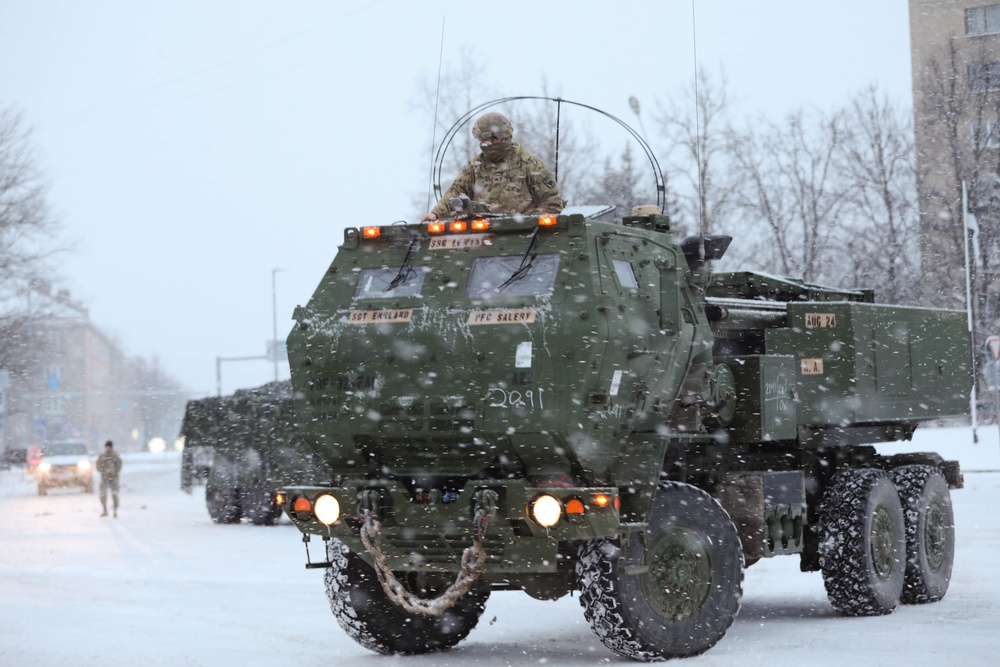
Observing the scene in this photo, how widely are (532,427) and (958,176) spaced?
140 feet

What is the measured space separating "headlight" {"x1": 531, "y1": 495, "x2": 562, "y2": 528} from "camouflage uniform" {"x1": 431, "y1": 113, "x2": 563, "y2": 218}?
9.35 feet

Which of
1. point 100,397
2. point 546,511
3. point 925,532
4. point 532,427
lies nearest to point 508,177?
point 532,427

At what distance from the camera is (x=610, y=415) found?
10203 millimetres

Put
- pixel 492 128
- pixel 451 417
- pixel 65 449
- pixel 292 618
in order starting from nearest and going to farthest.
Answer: pixel 451 417, pixel 492 128, pixel 292 618, pixel 65 449

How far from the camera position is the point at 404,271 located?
11.0m

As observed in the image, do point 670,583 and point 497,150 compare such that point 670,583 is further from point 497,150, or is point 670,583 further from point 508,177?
point 497,150

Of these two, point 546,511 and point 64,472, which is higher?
point 546,511

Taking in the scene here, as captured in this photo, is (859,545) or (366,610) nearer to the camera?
(366,610)

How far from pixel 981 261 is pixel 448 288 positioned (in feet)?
139

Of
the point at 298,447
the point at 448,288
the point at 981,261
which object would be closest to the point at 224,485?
the point at 298,447

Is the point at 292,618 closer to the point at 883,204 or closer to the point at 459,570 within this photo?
the point at 459,570

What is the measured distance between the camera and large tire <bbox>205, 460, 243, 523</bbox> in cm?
2711

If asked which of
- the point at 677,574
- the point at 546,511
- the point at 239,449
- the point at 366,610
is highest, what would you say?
the point at 239,449

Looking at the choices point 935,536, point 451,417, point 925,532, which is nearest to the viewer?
point 451,417
